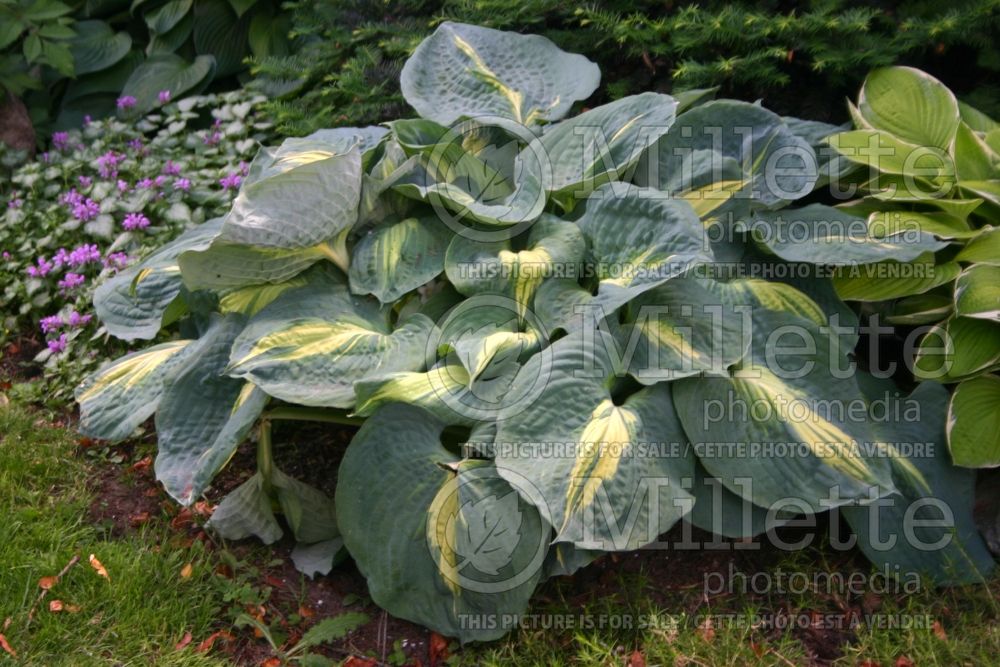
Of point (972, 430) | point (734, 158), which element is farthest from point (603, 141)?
point (972, 430)


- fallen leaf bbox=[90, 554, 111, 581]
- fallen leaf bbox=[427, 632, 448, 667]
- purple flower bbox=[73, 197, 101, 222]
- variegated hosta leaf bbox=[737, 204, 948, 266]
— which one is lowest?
fallen leaf bbox=[427, 632, 448, 667]

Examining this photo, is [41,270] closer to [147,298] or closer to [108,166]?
[108,166]

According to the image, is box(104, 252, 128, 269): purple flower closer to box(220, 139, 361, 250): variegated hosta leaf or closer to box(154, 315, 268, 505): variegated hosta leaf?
box(154, 315, 268, 505): variegated hosta leaf

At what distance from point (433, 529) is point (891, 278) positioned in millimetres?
1268

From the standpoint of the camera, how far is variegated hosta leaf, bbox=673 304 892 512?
211cm

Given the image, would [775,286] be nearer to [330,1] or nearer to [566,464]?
[566,464]

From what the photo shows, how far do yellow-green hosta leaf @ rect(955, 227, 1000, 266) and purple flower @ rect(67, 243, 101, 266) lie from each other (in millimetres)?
2646

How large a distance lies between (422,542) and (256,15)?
10.5ft

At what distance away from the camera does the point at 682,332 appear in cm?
221

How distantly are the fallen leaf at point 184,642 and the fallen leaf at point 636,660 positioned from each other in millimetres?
974

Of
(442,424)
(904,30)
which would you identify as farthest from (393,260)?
(904,30)

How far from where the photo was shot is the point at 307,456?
8.89 feet

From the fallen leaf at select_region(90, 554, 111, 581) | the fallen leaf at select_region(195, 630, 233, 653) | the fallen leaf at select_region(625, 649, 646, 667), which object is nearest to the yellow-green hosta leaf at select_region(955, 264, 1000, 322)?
the fallen leaf at select_region(625, 649, 646, 667)

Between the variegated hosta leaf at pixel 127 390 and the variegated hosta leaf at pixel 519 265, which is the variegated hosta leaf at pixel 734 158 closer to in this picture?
the variegated hosta leaf at pixel 519 265
